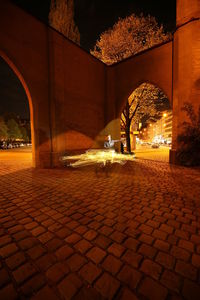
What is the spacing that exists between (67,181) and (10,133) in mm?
50472

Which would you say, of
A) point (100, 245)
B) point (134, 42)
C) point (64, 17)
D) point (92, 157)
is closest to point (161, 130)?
point (134, 42)

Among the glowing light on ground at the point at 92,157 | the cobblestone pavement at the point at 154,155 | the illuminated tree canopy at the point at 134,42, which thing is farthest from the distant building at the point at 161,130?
the glowing light on ground at the point at 92,157

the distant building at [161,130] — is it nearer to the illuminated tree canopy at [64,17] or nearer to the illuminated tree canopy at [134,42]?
the illuminated tree canopy at [134,42]

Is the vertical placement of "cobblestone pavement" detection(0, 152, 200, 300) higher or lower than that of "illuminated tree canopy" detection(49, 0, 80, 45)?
lower

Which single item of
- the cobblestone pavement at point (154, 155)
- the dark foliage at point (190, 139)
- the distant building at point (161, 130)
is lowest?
the cobblestone pavement at point (154, 155)

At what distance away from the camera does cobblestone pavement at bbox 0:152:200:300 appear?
5.06ft

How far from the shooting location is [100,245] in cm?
217

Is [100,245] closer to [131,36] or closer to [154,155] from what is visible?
[154,155]

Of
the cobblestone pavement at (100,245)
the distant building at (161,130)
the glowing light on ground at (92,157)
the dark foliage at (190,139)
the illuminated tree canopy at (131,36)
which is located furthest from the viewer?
the distant building at (161,130)

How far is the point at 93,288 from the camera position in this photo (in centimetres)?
152

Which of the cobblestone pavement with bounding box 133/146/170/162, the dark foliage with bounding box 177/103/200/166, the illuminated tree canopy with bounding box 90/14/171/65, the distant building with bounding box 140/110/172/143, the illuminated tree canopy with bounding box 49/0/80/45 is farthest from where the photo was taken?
the distant building with bounding box 140/110/172/143

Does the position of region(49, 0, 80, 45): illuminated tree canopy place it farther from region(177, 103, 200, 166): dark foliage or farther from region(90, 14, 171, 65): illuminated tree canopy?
region(177, 103, 200, 166): dark foliage

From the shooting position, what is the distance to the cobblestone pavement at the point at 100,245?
1543 mm

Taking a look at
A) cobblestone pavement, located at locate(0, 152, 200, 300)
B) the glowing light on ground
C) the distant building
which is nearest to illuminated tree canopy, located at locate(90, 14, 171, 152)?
the glowing light on ground
